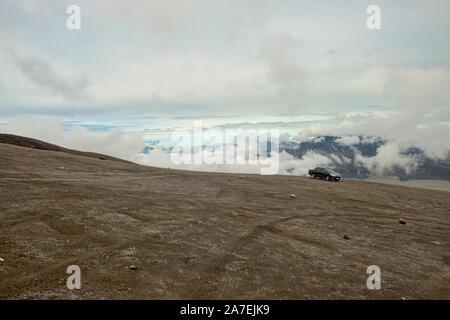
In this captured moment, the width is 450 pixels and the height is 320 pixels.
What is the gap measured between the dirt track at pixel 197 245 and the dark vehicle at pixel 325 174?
55.6ft

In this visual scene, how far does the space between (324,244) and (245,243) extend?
3955 millimetres

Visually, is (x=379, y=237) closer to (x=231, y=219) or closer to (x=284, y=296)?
(x=231, y=219)

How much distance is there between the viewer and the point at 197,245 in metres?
11.3

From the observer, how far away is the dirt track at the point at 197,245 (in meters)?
7.99

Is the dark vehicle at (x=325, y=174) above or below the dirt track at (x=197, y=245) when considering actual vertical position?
above

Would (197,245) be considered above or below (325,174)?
below

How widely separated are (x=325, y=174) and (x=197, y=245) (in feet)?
107

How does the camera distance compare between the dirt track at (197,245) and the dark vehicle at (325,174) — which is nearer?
the dirt track at (197,245)

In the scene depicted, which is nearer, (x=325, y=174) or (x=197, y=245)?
(x=197, y=245)

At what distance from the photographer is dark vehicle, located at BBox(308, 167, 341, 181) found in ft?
127

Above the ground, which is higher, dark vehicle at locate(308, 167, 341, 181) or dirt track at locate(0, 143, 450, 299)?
dark vehicle at locate(308, 167, 341, 181)

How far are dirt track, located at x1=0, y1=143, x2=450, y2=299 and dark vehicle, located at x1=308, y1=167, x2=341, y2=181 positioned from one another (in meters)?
16.9

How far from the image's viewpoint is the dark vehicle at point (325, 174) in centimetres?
3859

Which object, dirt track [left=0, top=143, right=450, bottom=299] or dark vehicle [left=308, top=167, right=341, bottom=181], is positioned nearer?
dirt track [left=0, top=143, right=450, bottom=299]
